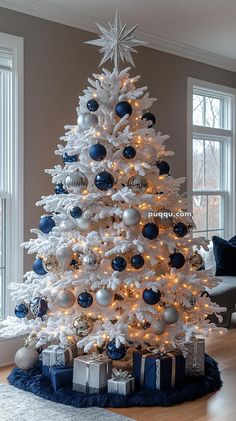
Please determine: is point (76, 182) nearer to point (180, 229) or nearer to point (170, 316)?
point (180, 229)

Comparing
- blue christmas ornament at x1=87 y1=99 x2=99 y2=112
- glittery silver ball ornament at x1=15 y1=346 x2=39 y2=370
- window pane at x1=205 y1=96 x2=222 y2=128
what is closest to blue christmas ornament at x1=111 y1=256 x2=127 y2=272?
glittery silver ball ornament at x1=15 y1=346 x2=39 y2=370

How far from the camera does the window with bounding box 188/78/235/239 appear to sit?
5.97 metres

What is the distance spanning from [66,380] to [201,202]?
3084 millimetres

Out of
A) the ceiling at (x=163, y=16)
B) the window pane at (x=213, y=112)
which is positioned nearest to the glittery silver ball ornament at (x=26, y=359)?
the ceiling at (x=163, y=16)

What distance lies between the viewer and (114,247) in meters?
3.57

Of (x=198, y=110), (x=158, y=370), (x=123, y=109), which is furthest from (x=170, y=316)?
(x=198, y=110)

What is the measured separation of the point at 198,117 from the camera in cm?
607

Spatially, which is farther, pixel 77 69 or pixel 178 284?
pixel 77 69

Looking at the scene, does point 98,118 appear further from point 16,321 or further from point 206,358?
point 206,358

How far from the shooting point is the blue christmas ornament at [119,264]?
3523 mm

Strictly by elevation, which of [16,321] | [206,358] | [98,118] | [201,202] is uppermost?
[98,118]

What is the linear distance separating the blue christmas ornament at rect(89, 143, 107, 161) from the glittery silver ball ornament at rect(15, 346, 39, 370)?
4.45 feet

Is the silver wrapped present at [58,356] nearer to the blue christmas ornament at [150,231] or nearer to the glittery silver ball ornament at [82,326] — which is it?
the glittery silver ball ornament at [82,326]

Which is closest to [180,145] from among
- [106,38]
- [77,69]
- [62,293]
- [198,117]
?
[198,117]
